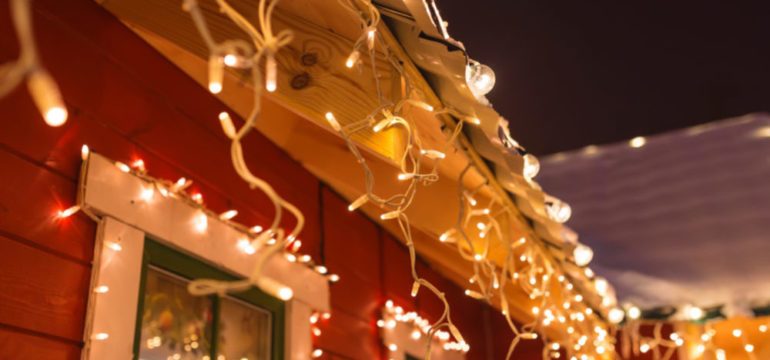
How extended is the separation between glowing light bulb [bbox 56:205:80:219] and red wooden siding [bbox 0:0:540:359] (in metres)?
0.01

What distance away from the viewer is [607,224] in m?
5.89

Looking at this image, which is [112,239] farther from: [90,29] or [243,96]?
[243,96]

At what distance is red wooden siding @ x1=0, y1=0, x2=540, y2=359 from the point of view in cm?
178

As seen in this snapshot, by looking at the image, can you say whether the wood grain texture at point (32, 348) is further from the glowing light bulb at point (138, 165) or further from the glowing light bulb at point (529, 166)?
the glowing light bulb at point (529, 166)

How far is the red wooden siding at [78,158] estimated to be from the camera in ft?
5.82

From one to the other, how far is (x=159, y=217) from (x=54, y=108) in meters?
1.59

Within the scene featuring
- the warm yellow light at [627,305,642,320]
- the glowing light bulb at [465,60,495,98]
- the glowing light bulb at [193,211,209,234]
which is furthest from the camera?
the warm yellow light at [627,305,642,320]

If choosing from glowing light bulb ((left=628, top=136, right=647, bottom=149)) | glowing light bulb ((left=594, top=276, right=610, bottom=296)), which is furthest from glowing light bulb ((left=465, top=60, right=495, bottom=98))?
glowing light bulb ((left=628, top=136, right=647, bottom=149))

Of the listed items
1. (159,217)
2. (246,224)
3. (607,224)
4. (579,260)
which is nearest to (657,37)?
(579,260)

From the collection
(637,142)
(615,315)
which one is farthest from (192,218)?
(637,142)

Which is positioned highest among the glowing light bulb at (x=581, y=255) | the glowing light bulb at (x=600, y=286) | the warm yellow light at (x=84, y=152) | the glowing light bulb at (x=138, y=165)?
the glowing light bulb at (x=600, y=286)

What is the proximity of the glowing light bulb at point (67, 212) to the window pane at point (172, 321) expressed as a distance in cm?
34

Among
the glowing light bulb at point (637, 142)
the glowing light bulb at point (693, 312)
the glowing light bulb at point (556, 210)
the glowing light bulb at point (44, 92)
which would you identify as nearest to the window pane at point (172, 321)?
the glowing light bulb at point (556, 210)

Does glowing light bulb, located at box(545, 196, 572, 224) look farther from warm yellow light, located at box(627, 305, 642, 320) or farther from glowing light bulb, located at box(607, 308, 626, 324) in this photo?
warm yellow light, located at box(627, 305, 642, 320)
